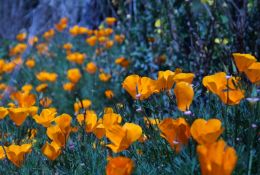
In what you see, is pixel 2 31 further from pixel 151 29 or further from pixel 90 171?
pixel 90 171

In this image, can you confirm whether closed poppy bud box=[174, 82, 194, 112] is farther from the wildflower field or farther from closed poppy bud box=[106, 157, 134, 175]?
closed poppy bud box=[106, 157, 134, 175]

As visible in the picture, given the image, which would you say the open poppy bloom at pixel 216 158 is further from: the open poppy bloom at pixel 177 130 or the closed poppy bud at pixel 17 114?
the closed poppy bud at pixel 17 114

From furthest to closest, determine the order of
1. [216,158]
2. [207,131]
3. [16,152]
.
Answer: [16,152]
[207,131]
[216,158]

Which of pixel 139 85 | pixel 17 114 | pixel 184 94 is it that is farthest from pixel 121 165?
pixel 17 114

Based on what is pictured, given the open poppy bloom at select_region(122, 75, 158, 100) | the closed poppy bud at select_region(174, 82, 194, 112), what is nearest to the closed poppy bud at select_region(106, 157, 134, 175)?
the closed poppy bud at select_region(174, 82, 194, 112)

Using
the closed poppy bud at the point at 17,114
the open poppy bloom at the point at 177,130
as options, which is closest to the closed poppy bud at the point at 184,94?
the open poppy bloom at the point at 177,130

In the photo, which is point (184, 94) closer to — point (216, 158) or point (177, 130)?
point (177, 130)

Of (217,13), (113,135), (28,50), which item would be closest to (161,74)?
(113,135)
